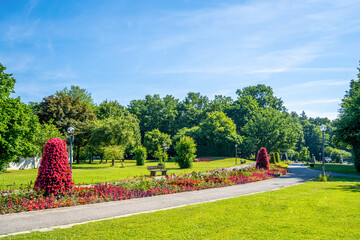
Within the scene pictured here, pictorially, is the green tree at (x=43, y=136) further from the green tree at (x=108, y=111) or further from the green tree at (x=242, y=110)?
the green tree at (x=242, y=110)

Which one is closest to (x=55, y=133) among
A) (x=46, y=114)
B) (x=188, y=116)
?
(x=46, y=114)

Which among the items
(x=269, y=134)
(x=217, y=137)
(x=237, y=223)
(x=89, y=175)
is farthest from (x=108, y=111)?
(x=237, y=223)

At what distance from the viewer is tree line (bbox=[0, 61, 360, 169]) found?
25.9m

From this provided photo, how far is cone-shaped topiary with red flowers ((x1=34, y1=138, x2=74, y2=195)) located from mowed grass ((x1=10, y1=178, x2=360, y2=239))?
431cm

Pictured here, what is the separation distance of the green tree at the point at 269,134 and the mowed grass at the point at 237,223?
50553 mm

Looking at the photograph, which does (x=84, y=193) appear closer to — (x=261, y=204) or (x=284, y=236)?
(x=261, y=204)

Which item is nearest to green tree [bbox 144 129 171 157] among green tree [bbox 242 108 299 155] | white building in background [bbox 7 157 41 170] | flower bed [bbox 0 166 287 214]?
green tree [bbox 242 108 299 155]

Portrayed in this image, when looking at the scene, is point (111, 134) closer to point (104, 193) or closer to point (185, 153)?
point (185, 153)

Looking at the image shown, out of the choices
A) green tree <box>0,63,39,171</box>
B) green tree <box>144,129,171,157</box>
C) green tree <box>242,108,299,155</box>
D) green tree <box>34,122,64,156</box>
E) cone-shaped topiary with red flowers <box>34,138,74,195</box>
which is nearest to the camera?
cone-shaped topiary with red flowers <box>34,138,74,195</box>

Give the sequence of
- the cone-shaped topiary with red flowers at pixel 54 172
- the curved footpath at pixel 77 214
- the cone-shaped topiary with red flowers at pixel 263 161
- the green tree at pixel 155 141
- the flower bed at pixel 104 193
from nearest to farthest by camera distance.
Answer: the curved footpath at pixel 77 214 < the flower bed at pixel 104 193 < the cone-shaped topiary with red flowers at pixel 54 172 < the cone-shaped topiary with red flowers at pixel 263 161 < the green tree at pixel 155 141

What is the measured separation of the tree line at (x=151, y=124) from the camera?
85.0ft

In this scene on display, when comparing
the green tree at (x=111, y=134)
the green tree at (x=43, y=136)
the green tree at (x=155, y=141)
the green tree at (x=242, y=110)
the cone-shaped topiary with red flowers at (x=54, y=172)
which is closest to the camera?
the cone-shaped topiary with red flowers at (x=54, y=172)

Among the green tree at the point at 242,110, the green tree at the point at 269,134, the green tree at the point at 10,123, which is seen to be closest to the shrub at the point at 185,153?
the green tree at the point at 10,123

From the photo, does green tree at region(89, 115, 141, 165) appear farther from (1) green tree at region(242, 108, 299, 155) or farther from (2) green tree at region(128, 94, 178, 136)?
(2) green tree at region(128, 94, 178, 136)
